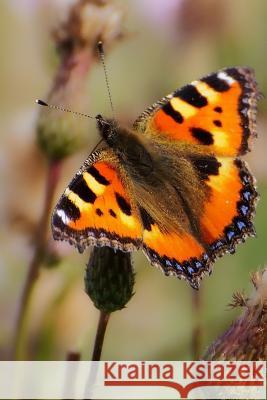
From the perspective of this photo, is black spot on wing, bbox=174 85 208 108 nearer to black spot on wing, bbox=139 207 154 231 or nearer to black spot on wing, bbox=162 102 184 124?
black spot on wing, bbox=162 102 184 124

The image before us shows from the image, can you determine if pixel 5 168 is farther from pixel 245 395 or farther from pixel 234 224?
pixel 245 395

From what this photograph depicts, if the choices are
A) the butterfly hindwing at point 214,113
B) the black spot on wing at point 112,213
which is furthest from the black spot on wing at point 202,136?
the black spot on wing at point 112,213

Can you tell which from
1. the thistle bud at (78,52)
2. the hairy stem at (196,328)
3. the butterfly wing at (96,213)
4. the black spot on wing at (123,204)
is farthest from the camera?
the thistle bud at (78,52)

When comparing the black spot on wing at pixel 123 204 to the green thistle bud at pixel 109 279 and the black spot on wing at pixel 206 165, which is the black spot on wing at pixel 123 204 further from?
the black spot on wing at pixel 206 165

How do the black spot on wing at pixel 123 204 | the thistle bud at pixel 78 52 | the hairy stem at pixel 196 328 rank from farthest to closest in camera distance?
→ the thistle bud at pixel 78 52, the hairy stem at pixel 196 328, the black spot on wing at pixel 123 204

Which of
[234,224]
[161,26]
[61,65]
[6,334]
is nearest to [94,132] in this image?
[61,65]

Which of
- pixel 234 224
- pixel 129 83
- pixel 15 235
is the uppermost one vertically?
pixel 129 83
